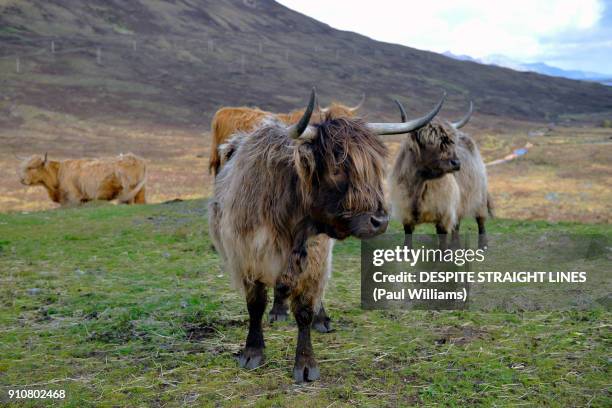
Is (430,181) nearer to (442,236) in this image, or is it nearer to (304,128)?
(442,236)

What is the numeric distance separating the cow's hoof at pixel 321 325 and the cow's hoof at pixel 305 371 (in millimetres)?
1064

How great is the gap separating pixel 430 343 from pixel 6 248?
6.94 metres

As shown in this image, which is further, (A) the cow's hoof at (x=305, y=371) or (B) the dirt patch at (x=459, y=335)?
(B) the dirt patch at (x=459, y=335)

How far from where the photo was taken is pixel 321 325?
Result: 536 cm

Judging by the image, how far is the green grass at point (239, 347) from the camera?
13.2ft

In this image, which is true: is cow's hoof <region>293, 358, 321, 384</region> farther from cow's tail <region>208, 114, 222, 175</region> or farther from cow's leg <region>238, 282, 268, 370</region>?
cow's tail <region>208, 114, 222, 175</region>

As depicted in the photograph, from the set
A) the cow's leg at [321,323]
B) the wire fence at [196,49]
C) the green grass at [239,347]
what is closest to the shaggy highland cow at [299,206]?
the green grass at [239,347]

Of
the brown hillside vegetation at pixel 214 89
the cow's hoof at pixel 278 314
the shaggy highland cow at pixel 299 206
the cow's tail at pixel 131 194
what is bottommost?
the cow's hoof at pixel 278 314

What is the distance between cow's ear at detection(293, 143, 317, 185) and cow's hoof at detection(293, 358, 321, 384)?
1.33 meters

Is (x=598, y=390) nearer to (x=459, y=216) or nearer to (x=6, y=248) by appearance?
(x=459, y=216)

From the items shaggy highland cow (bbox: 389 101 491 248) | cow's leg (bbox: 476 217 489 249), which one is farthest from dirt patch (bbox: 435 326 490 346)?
cow's leg (bbox: 476 217 489 249)

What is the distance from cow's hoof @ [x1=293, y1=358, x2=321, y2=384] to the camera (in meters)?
4.24

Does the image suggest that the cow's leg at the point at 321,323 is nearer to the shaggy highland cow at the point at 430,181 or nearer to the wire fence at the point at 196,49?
the shaggy highland cow at the point at 430,181

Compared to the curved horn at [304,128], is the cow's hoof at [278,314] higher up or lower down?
lower down
